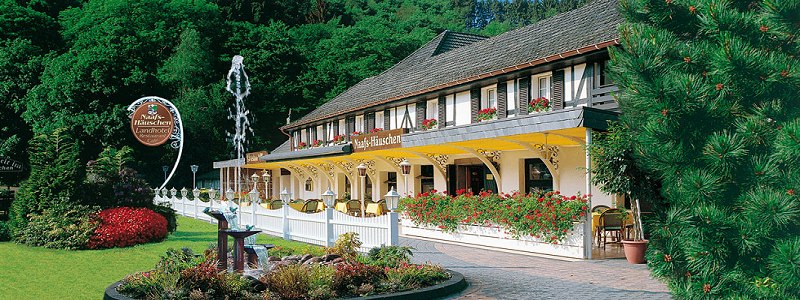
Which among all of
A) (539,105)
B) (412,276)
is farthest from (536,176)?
(412,276)

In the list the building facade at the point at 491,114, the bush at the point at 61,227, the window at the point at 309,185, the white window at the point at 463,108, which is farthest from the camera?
the window at the point at 309,185

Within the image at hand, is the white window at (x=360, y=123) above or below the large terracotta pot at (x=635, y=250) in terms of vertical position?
above

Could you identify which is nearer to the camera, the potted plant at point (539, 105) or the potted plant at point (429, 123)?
the potted plant at point (539, 105)

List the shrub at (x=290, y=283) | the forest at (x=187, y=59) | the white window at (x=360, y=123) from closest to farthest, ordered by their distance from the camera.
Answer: the shrub at (x=290, y=283) < the white window at (x=360, y=123) < the forest at (x=187, y=59)

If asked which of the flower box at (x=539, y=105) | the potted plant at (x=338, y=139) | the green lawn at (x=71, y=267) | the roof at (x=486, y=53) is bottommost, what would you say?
the green lawn at (x=71, y=267)

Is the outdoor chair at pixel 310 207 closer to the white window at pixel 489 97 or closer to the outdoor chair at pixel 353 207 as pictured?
the outdoor chair at pixel 353 207

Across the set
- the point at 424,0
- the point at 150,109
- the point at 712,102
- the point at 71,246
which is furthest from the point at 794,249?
the point at 424,0

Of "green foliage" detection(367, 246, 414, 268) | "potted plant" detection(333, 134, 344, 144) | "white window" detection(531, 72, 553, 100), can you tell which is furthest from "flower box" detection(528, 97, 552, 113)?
"potted plant" detection(333, 134, 344, 144)

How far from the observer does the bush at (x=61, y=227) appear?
1806 cm

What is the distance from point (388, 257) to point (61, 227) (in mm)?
10774

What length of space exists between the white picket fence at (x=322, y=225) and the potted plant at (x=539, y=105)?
631 centimetres

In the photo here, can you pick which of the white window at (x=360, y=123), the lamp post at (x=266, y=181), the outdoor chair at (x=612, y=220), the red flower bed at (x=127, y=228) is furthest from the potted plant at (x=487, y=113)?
the lamp post at (x=266, y=181)

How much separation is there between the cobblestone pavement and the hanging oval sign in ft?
71.2

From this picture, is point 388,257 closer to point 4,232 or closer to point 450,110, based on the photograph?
point 4,232
